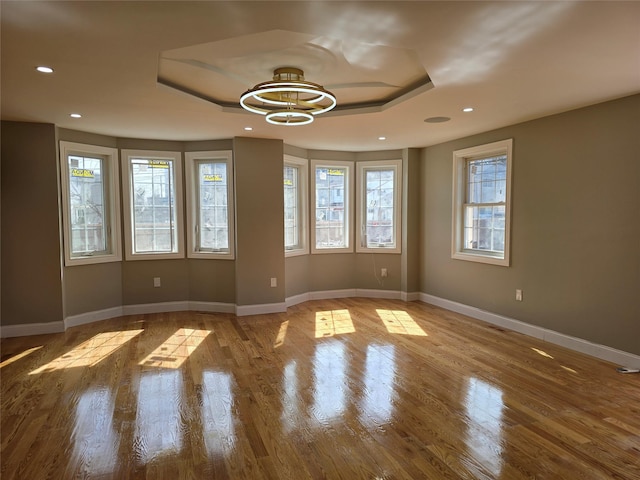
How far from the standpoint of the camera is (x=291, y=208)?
6051mm

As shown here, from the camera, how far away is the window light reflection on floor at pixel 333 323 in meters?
4.66

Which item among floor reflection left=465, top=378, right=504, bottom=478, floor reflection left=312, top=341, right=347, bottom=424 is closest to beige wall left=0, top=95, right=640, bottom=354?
floor reflection left=465, top=378, right=504, bottom=478

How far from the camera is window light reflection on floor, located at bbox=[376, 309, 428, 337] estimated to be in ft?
15.3

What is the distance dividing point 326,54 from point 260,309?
361 cm

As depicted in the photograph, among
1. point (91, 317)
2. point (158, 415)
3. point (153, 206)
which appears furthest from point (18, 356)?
point (153, 206)

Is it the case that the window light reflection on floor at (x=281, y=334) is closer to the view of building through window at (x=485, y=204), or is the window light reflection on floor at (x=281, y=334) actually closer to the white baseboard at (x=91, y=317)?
the white baseboard at (x=91, y=317)

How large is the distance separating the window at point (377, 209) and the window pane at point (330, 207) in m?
0.26

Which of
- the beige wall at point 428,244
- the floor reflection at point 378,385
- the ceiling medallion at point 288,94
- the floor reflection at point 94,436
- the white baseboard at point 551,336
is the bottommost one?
the floor reflection at point 94,436

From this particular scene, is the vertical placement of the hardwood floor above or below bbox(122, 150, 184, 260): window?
below

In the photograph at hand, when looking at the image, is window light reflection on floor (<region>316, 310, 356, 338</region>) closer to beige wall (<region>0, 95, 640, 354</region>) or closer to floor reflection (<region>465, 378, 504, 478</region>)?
beige wall (<region>0, 95, 640, 354</region>)

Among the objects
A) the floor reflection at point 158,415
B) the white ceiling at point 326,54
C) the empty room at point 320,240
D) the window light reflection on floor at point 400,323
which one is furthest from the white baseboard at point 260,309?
the white ceiling at point 326,54

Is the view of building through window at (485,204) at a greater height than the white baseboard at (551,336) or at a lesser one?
greater

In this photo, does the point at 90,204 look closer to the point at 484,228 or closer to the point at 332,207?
the point at 332,207

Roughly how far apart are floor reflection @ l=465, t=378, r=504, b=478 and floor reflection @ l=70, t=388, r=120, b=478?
207 cm
